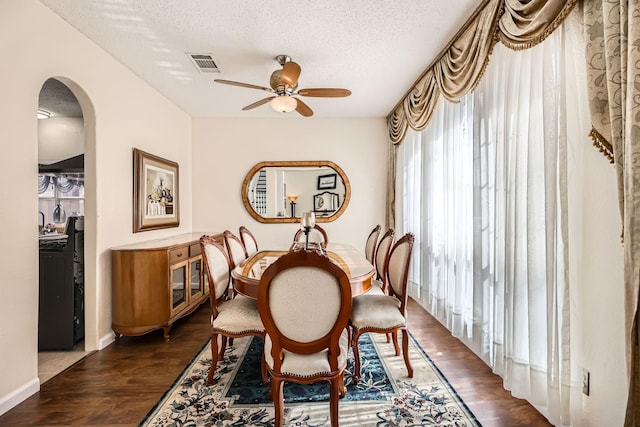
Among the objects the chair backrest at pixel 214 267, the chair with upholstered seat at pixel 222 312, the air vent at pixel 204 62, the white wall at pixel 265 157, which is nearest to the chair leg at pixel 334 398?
the chair with upholstered seat at pixel 222 312

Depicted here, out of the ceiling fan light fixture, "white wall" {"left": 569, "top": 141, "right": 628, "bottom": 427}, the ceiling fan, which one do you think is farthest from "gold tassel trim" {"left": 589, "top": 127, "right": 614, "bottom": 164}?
the ceiling fan light fixture

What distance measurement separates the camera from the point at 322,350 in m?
1.59

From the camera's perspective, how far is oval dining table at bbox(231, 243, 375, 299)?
76.5 inches

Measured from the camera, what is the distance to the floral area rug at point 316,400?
1.78 meters

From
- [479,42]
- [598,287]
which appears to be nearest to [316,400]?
[598,287]

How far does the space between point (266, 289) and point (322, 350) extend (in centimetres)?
44

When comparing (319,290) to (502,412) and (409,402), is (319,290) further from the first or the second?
(502,412)

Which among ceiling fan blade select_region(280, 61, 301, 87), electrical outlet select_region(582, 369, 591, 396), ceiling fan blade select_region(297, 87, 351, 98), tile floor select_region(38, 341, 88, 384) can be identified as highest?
ceiling fan blade select_region(280, 61, 301, 87)

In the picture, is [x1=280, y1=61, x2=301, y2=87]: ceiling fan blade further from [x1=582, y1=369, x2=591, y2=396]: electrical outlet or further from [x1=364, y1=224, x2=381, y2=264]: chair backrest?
[x1=582, y1=369, x2=591, y2=396]: electrical outlet

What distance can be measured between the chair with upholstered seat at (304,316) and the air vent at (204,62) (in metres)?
2.36

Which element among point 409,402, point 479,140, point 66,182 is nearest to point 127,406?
point 409,402

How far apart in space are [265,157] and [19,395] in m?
3.66

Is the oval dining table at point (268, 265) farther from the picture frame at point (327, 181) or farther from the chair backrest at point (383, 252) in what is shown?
the picture frame at point (327, 181)

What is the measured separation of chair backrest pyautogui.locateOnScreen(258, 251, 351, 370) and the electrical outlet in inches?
47.8
